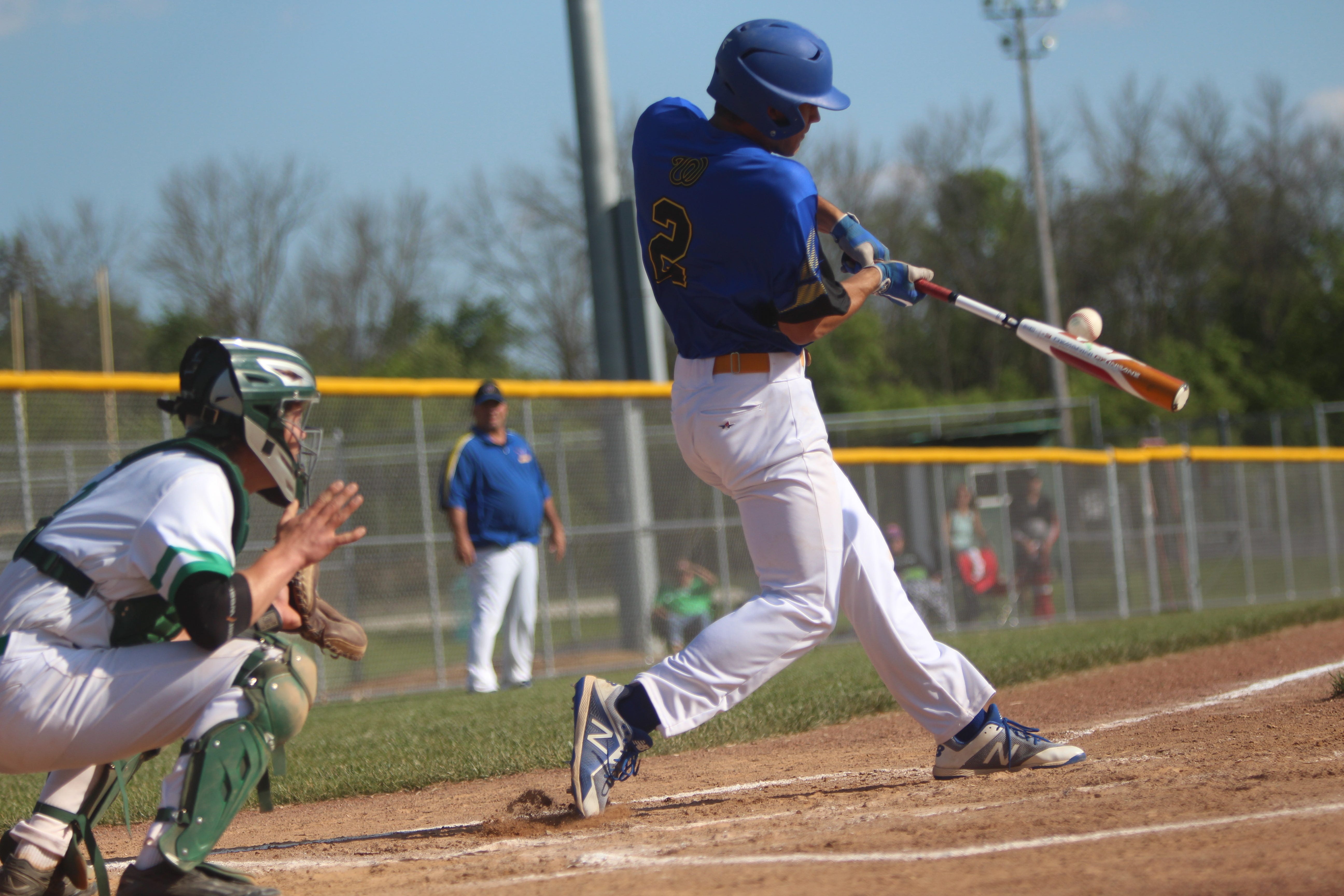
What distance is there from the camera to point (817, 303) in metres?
3.64

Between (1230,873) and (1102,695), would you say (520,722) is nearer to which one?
(1102,695)

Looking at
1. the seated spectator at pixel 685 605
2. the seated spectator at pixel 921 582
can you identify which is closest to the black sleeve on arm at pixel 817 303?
the seated spectator at pixel 685 605

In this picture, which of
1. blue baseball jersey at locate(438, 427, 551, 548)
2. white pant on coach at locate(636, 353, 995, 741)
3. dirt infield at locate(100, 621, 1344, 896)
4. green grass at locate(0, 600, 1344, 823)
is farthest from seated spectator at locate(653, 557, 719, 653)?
white pant on coach at locate(636, 353, 995, 741)

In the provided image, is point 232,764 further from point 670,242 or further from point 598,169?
point 598,169

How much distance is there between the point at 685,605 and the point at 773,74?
822cm

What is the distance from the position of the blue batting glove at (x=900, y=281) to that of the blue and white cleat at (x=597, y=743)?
1.56m

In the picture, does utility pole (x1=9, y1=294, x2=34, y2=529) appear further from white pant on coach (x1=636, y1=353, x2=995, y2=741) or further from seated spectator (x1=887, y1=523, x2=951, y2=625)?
seated spectator (x1=887, y1=523, x2=951, y2=625)

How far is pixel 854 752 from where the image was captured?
5.10m

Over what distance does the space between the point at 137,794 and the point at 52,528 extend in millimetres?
2659

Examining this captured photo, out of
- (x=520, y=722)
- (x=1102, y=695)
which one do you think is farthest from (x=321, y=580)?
(x=1102, y=695)

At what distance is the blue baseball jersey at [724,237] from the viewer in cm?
359

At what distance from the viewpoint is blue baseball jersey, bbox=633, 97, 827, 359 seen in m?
3.59

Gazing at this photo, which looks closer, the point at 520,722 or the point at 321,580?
the point at 520,722

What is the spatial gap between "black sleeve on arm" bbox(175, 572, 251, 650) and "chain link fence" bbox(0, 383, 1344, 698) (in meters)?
6.24
